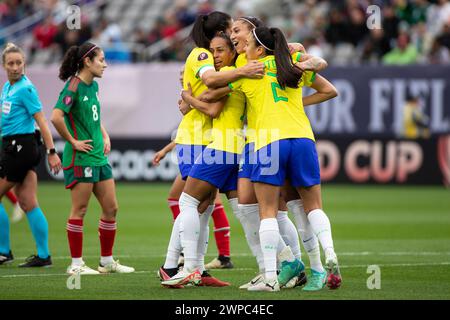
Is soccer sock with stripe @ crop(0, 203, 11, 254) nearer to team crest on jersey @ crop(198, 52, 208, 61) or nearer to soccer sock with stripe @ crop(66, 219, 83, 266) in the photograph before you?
soccer sock with stripe @ crop(66, 219, 83, 266)

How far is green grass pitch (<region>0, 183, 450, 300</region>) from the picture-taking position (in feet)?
28.8

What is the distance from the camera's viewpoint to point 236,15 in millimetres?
27312

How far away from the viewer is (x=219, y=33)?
9484 millimetres

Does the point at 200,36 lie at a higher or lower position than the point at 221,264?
higher

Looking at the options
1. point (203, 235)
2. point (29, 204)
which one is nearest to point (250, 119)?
point (203, 235)

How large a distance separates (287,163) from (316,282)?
1.15 metres

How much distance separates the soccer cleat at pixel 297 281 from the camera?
9.16 meters

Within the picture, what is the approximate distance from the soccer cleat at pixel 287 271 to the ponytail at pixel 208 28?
7.33ft

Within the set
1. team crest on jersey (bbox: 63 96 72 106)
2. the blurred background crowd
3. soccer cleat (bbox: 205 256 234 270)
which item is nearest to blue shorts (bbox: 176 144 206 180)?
team crest on jersey (bbox: 63 96 72 106)

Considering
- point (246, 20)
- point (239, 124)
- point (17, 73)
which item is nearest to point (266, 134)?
point (239, 124)

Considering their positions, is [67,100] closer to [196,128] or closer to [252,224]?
[196,128]

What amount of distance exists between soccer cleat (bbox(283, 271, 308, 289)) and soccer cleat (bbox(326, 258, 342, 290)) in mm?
569

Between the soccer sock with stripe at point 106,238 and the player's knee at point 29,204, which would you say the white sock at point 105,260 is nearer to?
the soccer sock with stripe at point 106,238

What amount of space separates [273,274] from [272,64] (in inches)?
73.9
